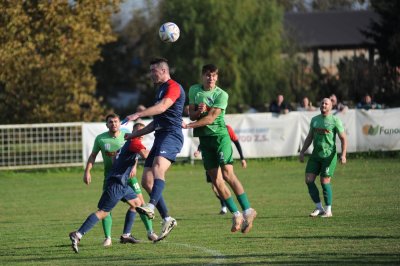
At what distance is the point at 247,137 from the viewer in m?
30.4

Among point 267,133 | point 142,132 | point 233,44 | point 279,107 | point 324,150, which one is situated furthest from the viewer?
point 233,44

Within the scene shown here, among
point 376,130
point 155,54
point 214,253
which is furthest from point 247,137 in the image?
point 155,54

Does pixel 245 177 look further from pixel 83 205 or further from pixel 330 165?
pixel 330 165

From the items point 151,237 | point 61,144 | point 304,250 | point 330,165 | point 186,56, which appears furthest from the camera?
point 186,56

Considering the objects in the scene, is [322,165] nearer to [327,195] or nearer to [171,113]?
[327,195]

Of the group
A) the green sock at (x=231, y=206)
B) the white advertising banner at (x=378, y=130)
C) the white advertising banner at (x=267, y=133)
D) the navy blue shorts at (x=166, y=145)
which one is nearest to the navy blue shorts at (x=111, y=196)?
the navy blue shorts at (x=166, y=145)

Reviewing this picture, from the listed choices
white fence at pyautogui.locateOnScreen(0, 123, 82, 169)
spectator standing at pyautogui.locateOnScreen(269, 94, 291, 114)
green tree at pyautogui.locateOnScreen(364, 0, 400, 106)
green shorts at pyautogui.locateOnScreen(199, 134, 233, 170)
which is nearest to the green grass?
white fence at pyautogui.locateOnScreen(0, 123, 82, 169)

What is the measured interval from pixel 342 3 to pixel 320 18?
25.9 metres

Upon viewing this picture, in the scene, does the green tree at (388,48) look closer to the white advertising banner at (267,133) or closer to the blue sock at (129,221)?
the white advertising banner at (267,133)

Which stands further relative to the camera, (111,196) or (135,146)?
(135,146)

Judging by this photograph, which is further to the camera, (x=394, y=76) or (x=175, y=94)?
(x=394, y=76)

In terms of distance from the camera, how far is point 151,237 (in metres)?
12.9

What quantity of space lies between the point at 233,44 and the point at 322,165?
3705cm

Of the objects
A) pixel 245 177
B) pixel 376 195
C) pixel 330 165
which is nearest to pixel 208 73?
pixel 330 165
